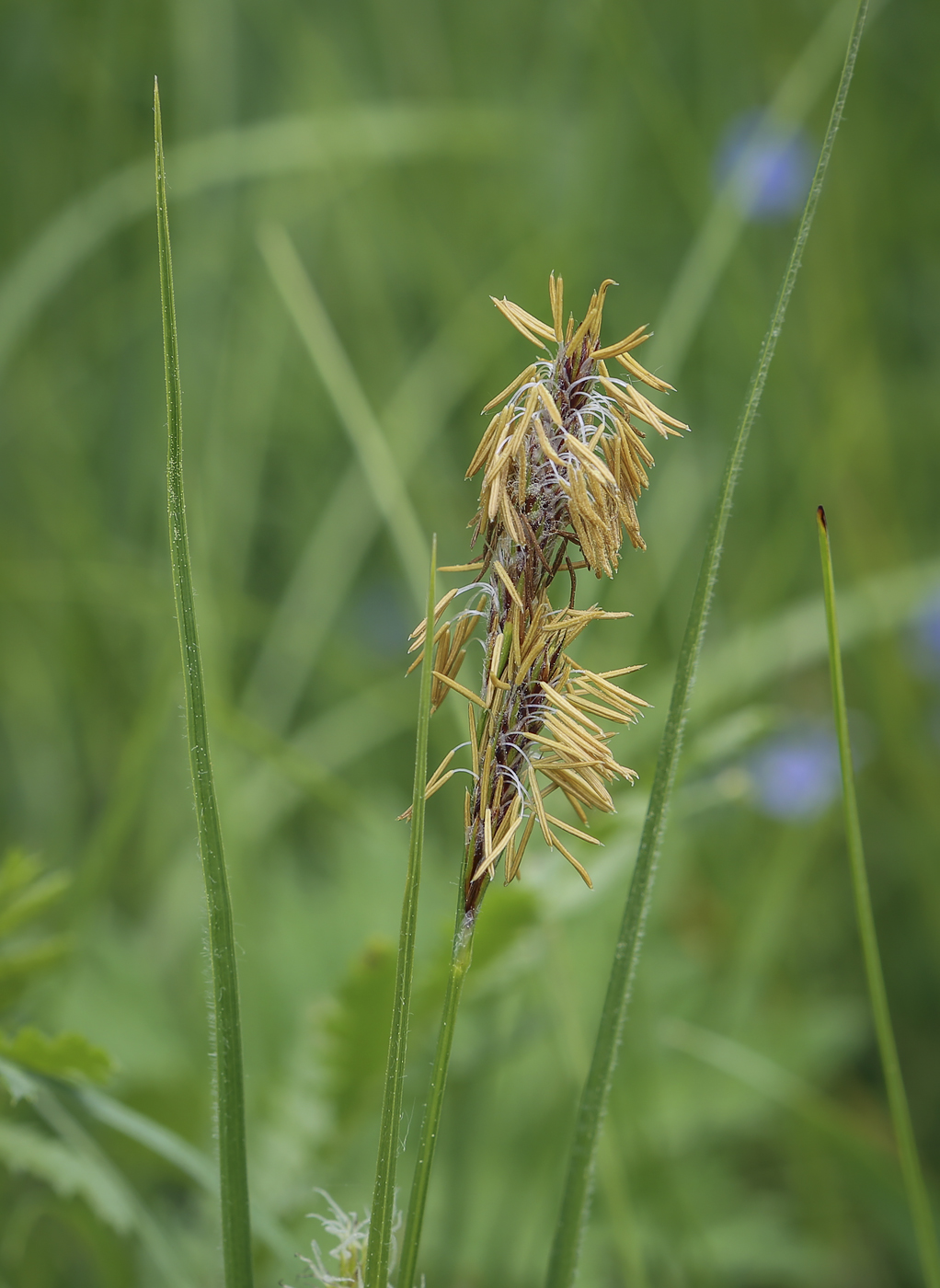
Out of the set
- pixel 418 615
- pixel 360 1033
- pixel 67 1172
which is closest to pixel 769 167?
pixel 418 615

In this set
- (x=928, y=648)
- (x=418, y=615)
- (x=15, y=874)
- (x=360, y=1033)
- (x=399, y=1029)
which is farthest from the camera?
(x=928, y=648)

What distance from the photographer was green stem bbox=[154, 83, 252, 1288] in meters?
0.50

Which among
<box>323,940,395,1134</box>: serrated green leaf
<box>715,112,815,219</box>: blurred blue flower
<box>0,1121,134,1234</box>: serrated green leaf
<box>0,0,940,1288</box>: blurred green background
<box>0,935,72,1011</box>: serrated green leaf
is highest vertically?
<box>715,112,815,219</box>: blurred blue flower

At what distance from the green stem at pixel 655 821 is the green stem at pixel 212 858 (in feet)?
0.54

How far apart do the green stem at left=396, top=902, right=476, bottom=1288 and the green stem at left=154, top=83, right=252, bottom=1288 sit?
0.08 m

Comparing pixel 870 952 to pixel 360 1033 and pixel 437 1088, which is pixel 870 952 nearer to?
pixel 437 1088

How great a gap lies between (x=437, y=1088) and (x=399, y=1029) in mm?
39

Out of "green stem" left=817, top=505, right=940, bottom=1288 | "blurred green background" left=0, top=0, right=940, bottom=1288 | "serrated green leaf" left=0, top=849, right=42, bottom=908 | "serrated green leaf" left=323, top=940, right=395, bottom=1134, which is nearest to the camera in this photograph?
"green stem" left=817, top=505, right=940, bottom=1288

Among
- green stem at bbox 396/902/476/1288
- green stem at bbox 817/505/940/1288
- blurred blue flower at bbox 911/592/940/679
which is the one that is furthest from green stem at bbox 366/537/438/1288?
blurred blue flower at bbox 911/592/940/679

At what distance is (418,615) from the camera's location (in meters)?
2.00

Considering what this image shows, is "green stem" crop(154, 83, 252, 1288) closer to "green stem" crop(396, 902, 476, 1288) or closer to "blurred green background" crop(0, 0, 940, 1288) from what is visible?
"green stem" crop(396, 902, 476, 1288)

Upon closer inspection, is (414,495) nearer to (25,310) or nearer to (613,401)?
(25,310)

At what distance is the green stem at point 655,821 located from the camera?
0.52 metres

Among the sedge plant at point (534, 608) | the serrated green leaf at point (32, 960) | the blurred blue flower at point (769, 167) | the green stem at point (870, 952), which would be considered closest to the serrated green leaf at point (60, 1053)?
the serrated green leaf at point (32, 960)
